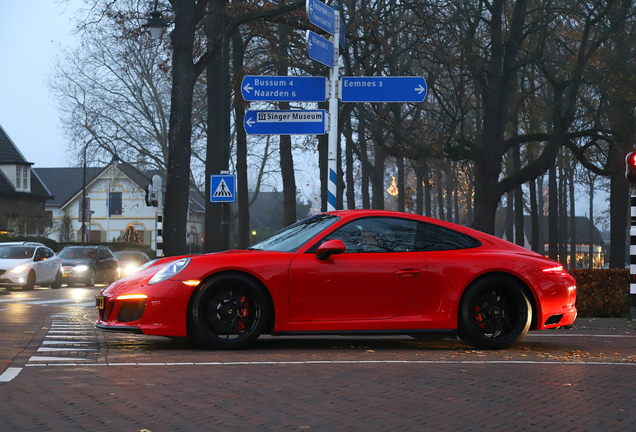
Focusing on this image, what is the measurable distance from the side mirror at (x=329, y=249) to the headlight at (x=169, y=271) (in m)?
1.27

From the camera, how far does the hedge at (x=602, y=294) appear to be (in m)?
13.1

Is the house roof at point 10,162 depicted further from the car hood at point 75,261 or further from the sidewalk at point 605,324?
the sidewalk at point 605,324

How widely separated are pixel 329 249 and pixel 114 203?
69485mm

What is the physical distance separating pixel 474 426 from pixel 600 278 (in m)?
9.26

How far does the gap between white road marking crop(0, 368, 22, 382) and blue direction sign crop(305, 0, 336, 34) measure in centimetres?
722

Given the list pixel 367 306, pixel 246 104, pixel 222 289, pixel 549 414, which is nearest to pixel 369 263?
pixel 367 306

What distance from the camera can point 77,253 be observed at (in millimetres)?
30734

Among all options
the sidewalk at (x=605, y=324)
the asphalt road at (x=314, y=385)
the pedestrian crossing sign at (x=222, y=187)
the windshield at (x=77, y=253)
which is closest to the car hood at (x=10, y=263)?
the windshield at (x=77, y=253)

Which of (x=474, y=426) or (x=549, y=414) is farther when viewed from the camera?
(x=549, y=414)

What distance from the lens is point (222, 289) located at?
7.70 meters

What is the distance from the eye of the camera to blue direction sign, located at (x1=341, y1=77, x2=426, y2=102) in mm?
12859

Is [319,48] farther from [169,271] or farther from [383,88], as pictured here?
[169,271]

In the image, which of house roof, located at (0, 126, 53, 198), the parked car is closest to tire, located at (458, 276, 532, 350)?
the parked car

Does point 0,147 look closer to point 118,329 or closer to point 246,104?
point 246,104
